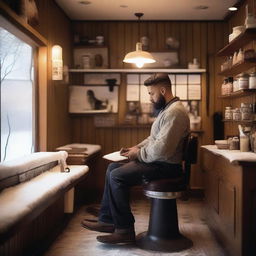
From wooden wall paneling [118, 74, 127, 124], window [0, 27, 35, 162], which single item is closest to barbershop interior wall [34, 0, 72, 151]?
window [0, 27, 35, 162]

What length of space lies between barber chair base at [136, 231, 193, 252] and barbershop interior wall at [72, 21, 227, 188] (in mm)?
2045

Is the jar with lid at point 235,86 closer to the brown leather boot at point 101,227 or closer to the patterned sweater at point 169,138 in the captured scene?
the patterned sweater at point 169,138

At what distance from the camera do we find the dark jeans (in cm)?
304

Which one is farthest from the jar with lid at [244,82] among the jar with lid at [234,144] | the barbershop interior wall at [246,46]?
the jar with lid at [234,144]

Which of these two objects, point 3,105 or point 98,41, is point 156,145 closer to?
point 3,105

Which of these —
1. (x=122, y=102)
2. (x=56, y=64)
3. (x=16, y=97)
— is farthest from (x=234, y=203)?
(x=122, y=102)

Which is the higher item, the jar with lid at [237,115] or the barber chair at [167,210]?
the jar with lid at [237,115]

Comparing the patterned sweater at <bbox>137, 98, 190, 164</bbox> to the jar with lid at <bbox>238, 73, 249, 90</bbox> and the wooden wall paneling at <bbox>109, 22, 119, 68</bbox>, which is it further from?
the wooden wall paneling at <bbox>109, 22, 119, 68</bbox>

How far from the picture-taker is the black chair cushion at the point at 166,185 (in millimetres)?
3006

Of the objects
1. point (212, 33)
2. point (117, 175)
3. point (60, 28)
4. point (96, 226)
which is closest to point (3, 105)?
point (117, 175)

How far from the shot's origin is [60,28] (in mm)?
4539

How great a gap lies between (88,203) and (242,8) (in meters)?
2.93

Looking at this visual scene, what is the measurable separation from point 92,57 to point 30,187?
2.98 metres

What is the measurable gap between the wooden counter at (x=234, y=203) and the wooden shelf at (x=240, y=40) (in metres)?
0.99
